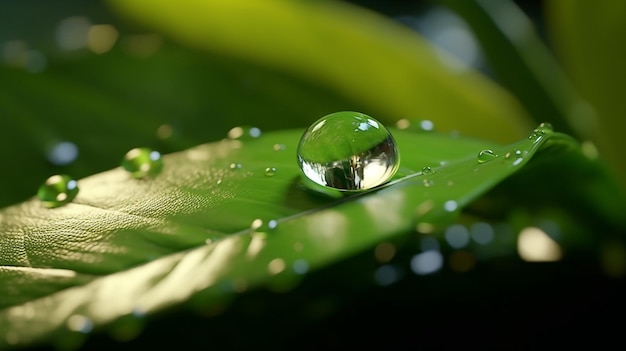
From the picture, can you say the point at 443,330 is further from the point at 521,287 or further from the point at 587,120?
the point at 587,120

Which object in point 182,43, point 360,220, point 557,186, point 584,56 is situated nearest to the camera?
point 360,220

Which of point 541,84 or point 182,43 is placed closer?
point 541,84

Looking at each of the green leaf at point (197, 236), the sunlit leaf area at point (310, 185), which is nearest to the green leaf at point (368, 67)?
the sunlit leaf area at point (310, 185)

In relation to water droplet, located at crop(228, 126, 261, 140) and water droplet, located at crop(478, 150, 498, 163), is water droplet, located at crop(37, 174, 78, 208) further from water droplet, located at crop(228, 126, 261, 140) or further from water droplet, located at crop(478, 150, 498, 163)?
water droplet, located at crop(478, 150, 498, 163)

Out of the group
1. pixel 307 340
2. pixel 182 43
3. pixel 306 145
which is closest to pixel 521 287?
pixel 307 340

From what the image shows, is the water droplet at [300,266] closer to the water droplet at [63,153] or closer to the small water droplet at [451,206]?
the small water droplet at [451,206]

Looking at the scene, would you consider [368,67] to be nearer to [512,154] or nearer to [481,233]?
[481,233]

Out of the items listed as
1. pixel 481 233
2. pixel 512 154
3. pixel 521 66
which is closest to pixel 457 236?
pixel 481 233
